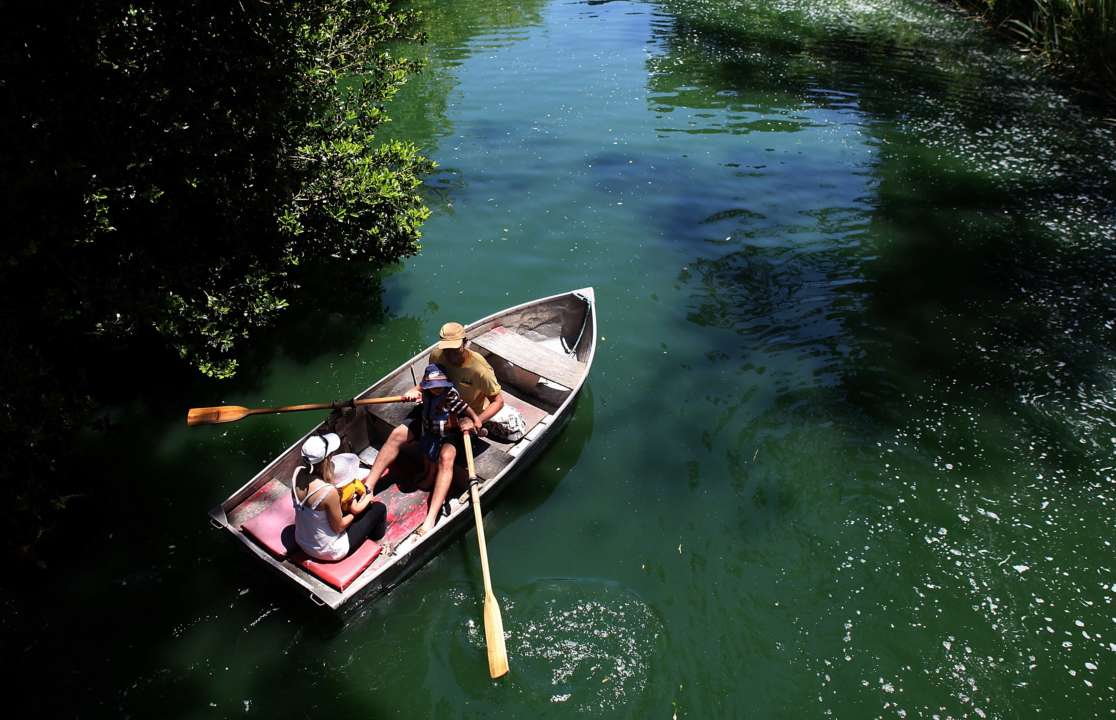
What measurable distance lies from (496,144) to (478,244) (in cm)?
497

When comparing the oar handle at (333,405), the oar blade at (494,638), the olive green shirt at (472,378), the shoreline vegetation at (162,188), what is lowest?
the oar blade at (494,638)

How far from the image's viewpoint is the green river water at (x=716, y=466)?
243 inches

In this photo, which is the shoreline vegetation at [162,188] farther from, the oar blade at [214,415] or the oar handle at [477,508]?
the oar handle at [477,508]

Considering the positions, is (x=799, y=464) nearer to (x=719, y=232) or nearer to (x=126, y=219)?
(x=719, y=232)

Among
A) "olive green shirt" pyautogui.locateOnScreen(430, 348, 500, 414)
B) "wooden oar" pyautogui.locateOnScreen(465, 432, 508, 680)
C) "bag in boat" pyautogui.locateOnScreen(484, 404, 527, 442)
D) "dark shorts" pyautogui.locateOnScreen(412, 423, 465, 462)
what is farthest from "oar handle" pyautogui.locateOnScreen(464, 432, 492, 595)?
"olive green shirt" pyautogui.locateOnScreen(430, 348, 500, 414)

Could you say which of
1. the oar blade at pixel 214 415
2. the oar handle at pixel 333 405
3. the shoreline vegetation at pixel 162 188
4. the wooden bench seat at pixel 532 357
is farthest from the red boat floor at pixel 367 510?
the wooden bench seat at pixel 532 357

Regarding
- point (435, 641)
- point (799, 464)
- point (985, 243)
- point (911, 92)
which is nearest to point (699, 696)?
point (435, 641)

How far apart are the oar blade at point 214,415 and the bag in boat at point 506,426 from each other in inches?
114

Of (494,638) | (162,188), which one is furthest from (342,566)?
(162,188)

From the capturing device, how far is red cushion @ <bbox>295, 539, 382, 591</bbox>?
21.0 ft

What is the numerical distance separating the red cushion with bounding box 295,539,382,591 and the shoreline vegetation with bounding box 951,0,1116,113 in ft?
70.0

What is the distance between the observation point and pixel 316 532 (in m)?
6.44

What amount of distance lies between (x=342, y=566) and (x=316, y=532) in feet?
1.52

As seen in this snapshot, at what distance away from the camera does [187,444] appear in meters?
8.61
